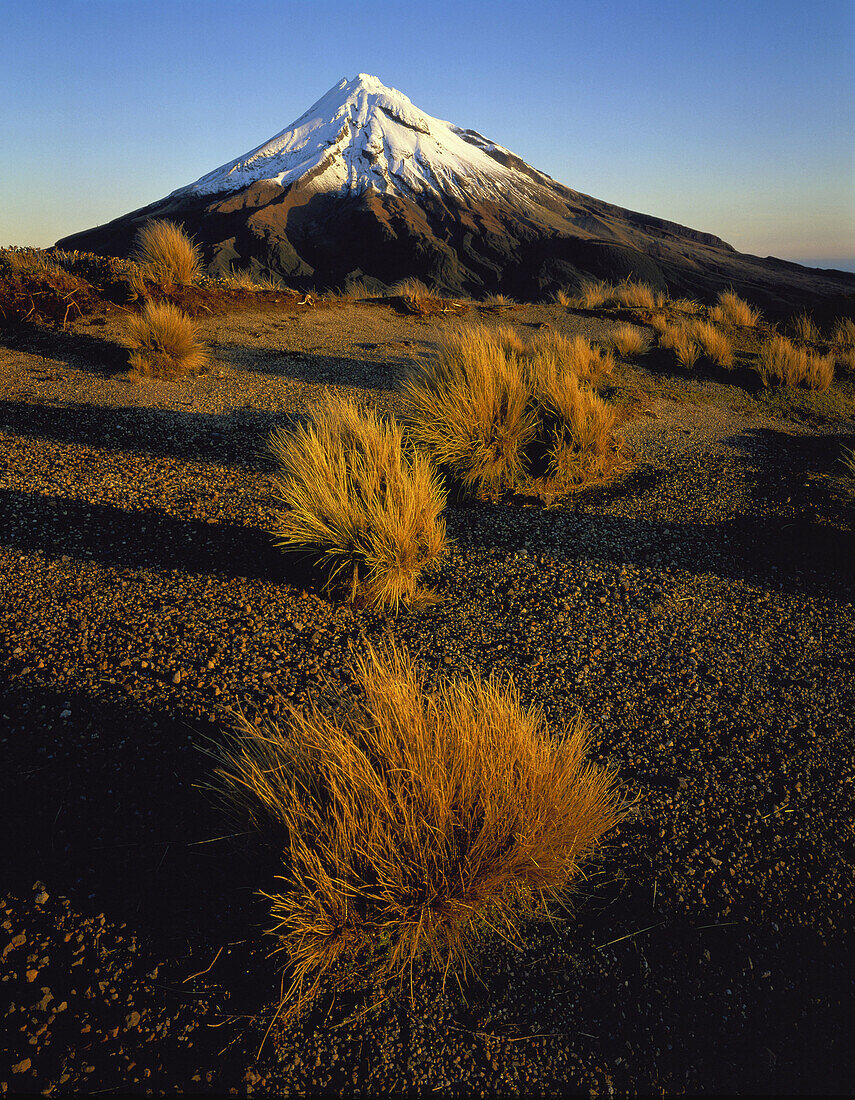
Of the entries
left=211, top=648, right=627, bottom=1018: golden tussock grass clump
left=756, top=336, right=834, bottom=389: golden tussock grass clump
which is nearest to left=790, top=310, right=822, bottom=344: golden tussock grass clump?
left=756, top=336, right=834, bottom=389: golden tussock grass clump

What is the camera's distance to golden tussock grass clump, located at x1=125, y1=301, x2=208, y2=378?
20.7ft

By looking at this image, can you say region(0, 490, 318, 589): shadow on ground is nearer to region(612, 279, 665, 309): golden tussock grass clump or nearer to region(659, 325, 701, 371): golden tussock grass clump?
region(659, 325, 701, 371): golden tussock grass clump

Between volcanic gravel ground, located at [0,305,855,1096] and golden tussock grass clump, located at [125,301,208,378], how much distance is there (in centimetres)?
238

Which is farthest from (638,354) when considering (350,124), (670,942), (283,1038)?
(350,124)

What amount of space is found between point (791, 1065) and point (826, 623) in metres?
2.43

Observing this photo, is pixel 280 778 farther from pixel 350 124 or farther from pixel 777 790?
pixel 350 124

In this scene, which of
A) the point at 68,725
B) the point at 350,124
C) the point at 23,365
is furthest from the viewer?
the point at 350,124

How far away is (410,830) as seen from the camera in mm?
1438

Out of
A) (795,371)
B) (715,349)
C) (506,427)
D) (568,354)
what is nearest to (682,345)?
(715,349)

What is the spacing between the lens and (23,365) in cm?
625

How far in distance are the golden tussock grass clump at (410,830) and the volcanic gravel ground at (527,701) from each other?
3.7 inches

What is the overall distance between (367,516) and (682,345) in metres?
7.45

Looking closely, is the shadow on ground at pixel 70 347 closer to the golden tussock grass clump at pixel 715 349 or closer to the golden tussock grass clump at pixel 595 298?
the golden tussock grass clump at pixel 715 349

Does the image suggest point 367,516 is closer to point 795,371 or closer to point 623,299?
point 795,371
